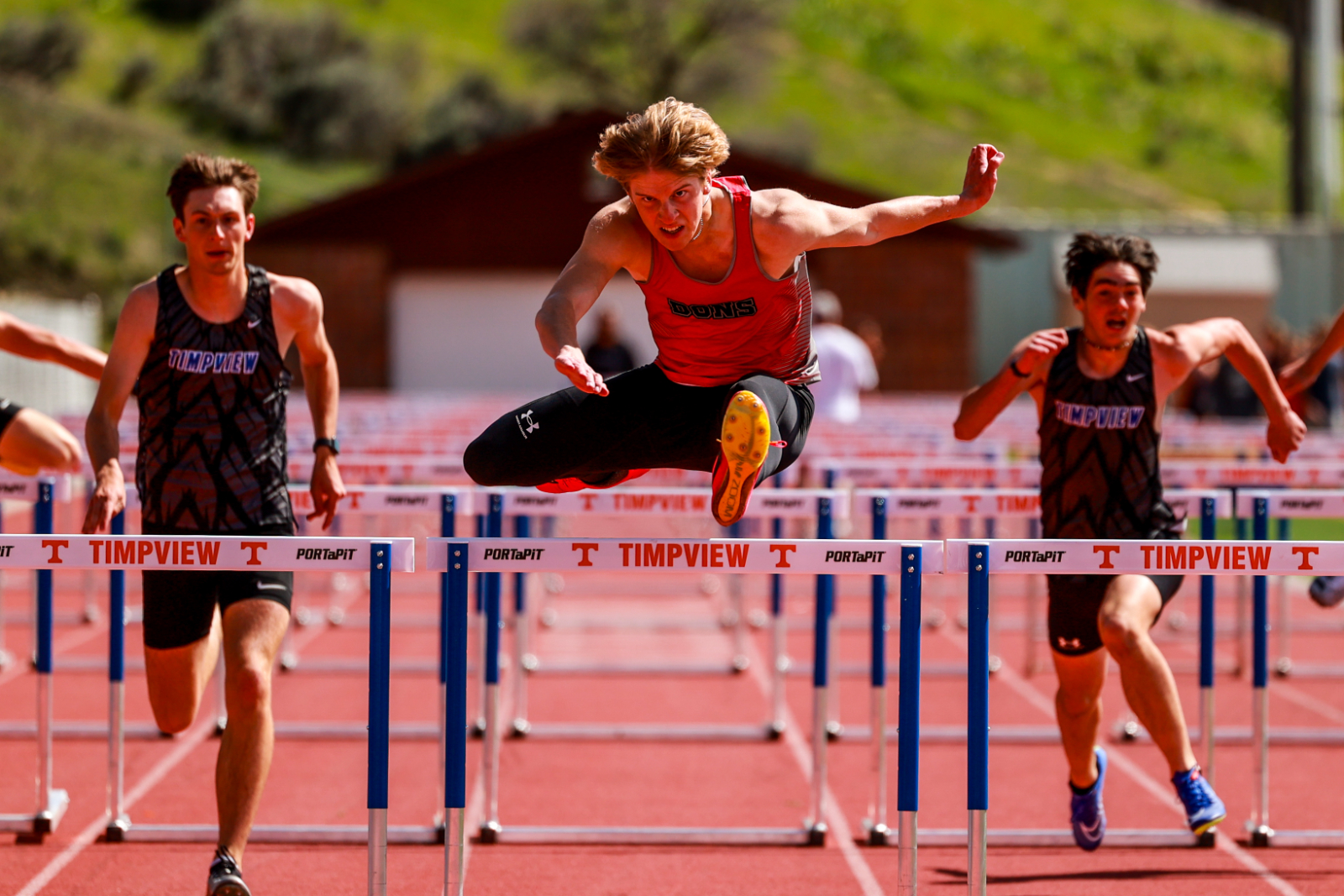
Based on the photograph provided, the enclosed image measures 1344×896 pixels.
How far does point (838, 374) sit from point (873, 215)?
7780 millimetres

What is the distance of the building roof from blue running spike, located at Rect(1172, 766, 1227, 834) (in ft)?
80.6

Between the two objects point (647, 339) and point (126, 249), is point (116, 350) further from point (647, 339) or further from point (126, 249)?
point (126, 249)

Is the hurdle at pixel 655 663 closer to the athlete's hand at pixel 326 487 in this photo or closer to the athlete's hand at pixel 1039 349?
the athlete's hand at pixel 326 487

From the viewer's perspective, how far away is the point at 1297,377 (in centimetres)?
588

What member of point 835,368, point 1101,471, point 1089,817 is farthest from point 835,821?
point 835,368

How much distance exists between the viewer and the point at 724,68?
265ft

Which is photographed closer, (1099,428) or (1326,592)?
(1099,428)

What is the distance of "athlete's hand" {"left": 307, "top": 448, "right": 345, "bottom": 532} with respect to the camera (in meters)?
5.11

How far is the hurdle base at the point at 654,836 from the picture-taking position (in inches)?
235

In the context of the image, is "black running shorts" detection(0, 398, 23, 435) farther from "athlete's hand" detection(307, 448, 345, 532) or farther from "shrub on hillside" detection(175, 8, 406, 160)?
"shrub on hillside" detection(175, 8, 406, 160)

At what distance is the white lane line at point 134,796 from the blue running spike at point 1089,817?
3338 mm

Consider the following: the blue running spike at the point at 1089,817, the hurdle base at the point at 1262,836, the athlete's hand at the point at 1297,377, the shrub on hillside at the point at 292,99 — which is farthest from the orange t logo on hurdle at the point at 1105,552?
the shrub on hillside at the point at 292,99

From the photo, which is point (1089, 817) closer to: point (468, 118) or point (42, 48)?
point (468, 118)

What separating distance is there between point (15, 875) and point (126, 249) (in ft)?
163
